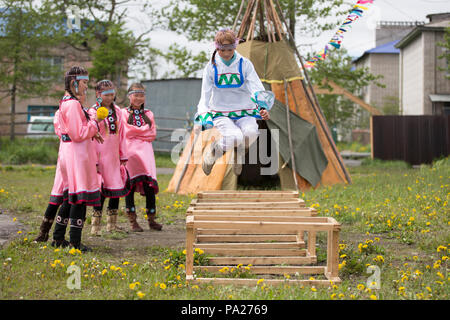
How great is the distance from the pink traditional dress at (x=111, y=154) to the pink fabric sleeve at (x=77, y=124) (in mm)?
799

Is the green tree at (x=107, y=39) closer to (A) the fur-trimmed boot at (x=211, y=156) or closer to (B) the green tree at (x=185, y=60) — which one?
(B) the green tree at (x=185, y=60)

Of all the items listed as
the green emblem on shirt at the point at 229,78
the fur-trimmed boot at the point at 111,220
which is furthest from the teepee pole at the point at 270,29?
the fur-trimmed boot at the point at 111,220

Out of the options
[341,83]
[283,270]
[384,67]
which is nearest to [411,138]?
[341,83]

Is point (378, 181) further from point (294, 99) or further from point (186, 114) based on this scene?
point (186, 114)

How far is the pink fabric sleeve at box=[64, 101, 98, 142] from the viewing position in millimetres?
4969

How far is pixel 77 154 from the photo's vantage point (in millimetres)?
5039

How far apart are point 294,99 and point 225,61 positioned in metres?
5.19

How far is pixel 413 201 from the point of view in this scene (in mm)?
7992

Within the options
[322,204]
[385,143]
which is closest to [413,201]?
[322,204]

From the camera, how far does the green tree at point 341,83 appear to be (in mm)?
19141

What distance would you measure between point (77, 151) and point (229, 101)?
2031mm

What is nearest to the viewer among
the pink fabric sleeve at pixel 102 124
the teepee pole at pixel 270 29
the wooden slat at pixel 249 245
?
the wooden slat at pixel 249 245

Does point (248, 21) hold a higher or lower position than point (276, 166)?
higher

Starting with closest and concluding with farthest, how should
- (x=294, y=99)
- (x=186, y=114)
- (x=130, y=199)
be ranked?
(x=130, y=199), (x=294, y=99), (x=186, y=114)
